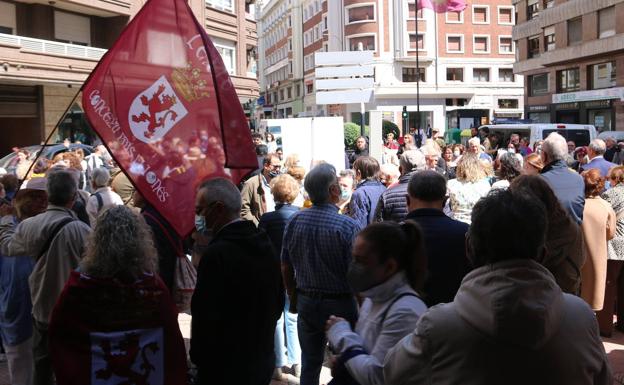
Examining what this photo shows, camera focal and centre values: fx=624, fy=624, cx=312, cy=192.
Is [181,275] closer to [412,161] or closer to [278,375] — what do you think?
[278,375]

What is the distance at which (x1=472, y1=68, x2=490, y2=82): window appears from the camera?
53000 millimetres

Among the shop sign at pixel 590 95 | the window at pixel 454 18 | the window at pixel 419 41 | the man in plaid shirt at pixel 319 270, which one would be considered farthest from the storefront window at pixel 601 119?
the man in plaid shirt at pixel 319 270

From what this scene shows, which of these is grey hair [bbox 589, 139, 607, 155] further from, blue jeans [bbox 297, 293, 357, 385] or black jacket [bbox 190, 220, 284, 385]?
black jacket [bbox 190, 220, 284, 385]

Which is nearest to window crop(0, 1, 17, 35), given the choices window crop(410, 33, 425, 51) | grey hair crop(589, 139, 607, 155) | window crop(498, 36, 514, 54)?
grey hair crop(589, 139, 607, 155)

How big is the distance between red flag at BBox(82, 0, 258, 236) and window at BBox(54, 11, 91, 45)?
76.5 ft

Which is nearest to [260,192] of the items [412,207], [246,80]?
[412,207]

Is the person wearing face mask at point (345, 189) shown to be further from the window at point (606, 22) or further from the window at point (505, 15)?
the window at point (505, 15)

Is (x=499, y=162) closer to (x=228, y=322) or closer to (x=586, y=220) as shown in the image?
(x=586, y=220)

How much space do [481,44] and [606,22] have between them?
2020cm

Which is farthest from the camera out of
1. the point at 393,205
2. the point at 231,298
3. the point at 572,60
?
the point at 572,60

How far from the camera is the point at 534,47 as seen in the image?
41344 mm

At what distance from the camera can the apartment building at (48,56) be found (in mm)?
22234

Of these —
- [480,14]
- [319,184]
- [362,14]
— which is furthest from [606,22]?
[319,184]

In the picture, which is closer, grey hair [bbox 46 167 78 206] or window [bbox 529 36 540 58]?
grey hair [bbox 46 167 78 206]
